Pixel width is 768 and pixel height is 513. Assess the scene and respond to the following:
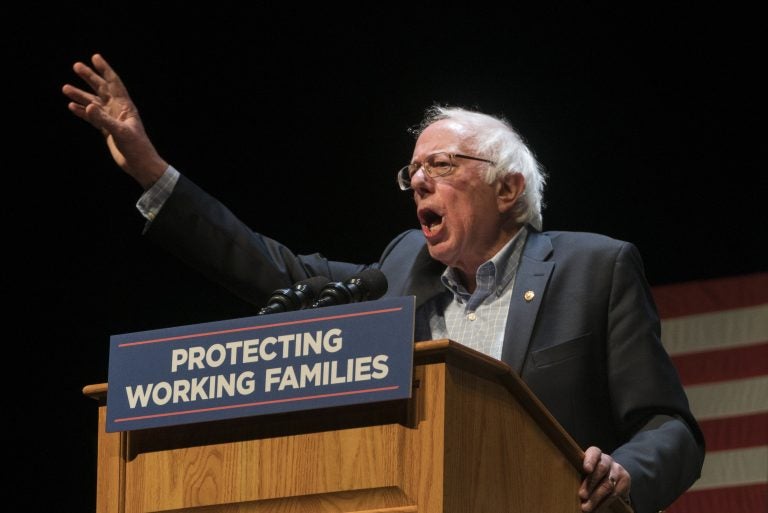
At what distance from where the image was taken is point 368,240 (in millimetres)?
4121

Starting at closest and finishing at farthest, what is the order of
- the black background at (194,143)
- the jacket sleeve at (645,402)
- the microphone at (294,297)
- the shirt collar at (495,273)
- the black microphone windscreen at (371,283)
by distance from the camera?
the microphone at (294,297) < the black microphone windscreen at (371,283) < the jacket sleeve at (645,402) < the shirt collar at (495,273) < the black background at (194,143)

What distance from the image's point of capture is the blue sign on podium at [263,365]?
1633 mm

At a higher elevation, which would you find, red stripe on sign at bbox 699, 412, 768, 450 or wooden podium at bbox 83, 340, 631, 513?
red stripe on sign at bbox 699, 412, 768, 450

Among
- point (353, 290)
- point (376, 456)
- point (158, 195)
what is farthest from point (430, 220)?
point (376, 456)

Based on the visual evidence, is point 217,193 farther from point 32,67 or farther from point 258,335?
point 258,335

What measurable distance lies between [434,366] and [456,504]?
0.56 ft

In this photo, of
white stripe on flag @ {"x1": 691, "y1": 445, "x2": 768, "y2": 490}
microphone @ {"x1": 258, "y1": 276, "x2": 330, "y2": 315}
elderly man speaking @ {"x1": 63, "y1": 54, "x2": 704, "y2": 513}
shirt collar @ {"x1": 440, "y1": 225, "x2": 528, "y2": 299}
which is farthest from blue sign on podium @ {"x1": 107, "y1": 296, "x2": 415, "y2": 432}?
white stripe on flag @ {"x1": 691, "y1": 445, "x2": 768, "y2": 490}

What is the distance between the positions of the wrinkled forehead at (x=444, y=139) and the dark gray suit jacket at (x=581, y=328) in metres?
0.25

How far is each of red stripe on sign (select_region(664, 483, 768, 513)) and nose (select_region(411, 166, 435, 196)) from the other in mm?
1279

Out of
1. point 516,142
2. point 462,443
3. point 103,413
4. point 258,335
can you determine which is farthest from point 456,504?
point 516,142

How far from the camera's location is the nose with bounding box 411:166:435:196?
282 centimetres

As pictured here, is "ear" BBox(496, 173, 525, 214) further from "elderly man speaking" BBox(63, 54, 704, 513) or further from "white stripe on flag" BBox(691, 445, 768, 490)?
"white stripe on flag" BBox(691, 445, 768, 490)

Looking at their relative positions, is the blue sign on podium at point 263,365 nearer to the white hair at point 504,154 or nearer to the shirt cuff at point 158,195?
the shirt cuff at point 158,195

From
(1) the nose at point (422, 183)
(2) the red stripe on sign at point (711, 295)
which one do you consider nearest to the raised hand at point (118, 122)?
(1) the nose at point (422, 183)
